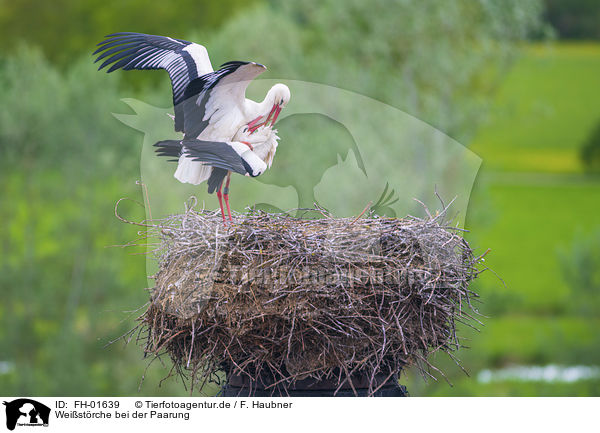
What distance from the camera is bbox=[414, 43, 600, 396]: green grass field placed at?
15.5 metres

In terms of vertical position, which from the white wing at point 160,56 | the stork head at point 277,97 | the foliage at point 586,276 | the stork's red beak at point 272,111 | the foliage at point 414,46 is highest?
the foliage at point 414,46

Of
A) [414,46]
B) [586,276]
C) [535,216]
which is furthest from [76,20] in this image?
[535,216]

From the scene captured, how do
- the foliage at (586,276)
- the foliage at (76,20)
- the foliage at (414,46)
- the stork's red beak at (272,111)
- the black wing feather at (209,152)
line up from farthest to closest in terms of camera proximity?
1. the foliage at (76,20)
2. the foliage at (586,276)
3. the foliage at (414,46)
4. the stork's red beak at (272,111)
5. the black wing feather at (209,152)

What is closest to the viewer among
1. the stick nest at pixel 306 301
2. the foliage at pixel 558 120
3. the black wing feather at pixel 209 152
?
the stick nest at pixel 306 301

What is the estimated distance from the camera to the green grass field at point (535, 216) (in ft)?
50.7

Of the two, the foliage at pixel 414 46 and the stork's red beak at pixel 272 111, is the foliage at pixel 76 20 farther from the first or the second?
the stork's red beak at pixel 272 111

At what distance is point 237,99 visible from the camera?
3.47 metres

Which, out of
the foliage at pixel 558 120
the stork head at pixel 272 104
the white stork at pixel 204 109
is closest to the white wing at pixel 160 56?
the white stork at pixel 204 109

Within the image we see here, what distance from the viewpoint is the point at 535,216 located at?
28.7 meters

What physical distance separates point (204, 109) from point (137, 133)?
10.1 m

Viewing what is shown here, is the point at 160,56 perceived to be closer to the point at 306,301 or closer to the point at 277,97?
the point at 277,97
